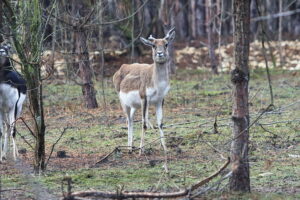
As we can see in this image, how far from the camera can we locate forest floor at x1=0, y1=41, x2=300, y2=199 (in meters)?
7.94

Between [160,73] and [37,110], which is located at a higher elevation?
[160,73]

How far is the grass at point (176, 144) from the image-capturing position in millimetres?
8219

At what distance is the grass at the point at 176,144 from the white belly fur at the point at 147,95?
71 centimetres

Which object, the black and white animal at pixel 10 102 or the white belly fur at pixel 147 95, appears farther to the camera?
the white belly fur at pixel 147 95

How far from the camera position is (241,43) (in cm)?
697

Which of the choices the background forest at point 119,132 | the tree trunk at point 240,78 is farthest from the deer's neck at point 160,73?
the tree trunk at point 240,78

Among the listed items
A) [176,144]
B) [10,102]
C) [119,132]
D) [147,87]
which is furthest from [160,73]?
[10,102]

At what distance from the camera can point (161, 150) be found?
35.4ft

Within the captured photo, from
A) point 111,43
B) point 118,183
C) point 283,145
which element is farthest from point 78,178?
point 111,43

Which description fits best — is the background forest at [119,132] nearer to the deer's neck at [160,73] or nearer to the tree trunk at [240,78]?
the tree trunk at [240,78]

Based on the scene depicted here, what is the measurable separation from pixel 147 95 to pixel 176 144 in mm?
981

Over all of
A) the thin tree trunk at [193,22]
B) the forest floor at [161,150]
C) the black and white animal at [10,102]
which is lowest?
the forest floor at [161,150]

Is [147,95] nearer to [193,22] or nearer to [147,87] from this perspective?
[147,87]

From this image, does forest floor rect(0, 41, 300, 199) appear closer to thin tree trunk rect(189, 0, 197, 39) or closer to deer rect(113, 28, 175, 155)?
deer rect(113, 28, 175, 155)
